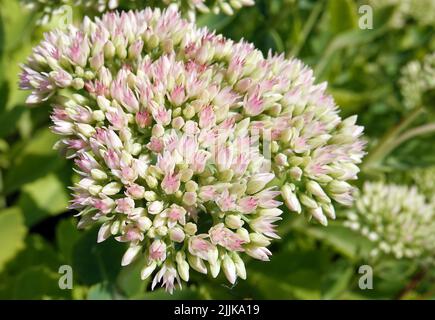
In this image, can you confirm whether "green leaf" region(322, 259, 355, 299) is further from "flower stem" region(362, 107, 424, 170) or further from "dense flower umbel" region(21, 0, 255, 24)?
"dense flower umbel" region(21, 0, 255, 24)

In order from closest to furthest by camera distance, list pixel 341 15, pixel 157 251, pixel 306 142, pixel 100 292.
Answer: pixel 157 251
pixel 306 142
pixel 100 292
pixel 341 15

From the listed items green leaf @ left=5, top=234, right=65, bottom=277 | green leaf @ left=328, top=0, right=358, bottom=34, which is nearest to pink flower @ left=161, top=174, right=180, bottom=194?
green leaf @ left=5, top=234, right=65, bottom=277

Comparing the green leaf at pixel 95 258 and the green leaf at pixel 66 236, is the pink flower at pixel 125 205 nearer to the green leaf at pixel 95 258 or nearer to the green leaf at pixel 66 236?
the green leaf at pixel 95 258

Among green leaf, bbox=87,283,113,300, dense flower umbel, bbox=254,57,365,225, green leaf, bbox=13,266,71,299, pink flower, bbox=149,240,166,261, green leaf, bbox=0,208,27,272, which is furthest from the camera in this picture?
green leaf, bbox=0,208,27,272

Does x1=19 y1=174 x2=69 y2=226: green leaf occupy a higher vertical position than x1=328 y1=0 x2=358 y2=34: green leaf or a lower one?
lower

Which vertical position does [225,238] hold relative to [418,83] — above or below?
below

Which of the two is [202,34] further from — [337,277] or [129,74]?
[337,277]

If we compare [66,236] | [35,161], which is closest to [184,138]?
[66,236]

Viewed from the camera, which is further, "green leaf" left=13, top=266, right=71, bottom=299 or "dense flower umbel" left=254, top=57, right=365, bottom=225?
"green leaf" left=13, top=266, right=71, bottom=299

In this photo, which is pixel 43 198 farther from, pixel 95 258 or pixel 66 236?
pixel 95 258
